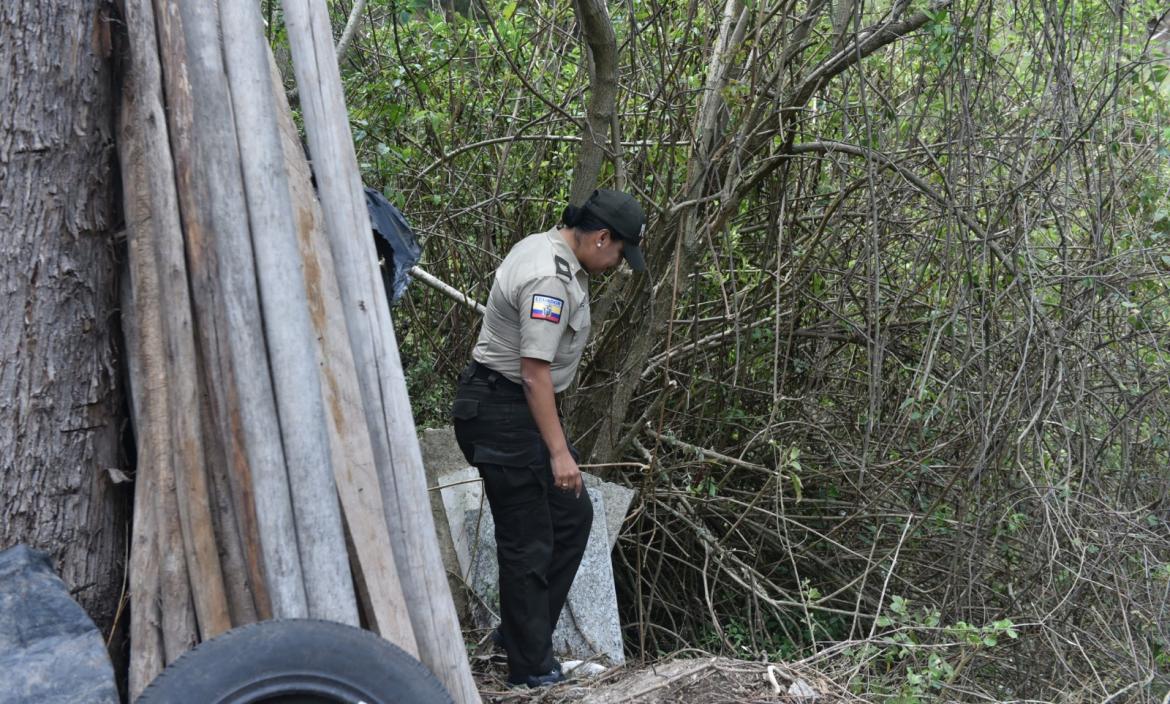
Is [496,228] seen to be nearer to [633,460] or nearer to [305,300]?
[633,460]

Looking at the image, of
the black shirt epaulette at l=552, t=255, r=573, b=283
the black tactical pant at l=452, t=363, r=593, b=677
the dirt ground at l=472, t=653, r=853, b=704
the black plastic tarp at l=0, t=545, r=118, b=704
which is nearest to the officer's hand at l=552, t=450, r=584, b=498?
the black tactical pant at l=452, t=363, r=593, b=677

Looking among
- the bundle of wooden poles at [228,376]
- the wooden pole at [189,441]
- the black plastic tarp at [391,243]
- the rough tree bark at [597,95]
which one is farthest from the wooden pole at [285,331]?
the rough tree bark at [597,95]

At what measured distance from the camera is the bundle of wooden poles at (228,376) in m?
2.89

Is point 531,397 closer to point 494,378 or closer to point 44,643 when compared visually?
point 494,378

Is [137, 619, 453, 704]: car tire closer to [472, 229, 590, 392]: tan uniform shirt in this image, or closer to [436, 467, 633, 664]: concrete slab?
[472, 229, 590, 392]: tan uniform shirt

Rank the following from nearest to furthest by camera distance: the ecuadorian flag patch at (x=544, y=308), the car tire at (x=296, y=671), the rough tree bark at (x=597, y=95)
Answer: the car tire at (x=296, y=671), the ecuadorian flag patch at (x=544, y=308), the rough tree bark at (x=597, y=95)

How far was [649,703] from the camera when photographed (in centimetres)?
427

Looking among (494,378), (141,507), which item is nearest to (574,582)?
(494,378)

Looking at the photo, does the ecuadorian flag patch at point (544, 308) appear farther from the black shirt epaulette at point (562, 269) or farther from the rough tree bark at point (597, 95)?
the rough tree bark at point (597, 95)

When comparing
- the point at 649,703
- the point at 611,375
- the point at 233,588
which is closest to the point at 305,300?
the point at 233,588

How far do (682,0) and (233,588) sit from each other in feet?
14.9

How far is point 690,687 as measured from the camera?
4418 mm

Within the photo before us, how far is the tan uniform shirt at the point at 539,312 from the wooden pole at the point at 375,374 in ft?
3.44

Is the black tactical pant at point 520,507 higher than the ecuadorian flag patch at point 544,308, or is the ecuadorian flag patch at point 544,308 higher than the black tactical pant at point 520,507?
the ecuadorian flag patch at point 544,308
